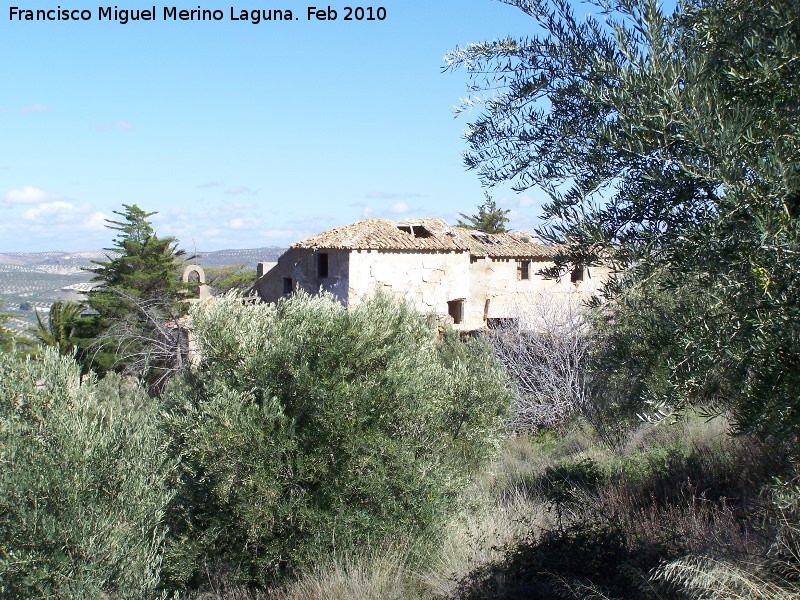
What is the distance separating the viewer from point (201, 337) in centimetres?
666

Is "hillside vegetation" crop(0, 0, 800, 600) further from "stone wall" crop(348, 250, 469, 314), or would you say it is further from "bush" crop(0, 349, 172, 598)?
"stone wall" crop(348, 250, 469, 314)

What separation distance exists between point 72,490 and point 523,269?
69.1ft

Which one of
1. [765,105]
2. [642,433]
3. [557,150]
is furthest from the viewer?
[642,433]

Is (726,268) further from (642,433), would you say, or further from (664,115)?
(642,433)

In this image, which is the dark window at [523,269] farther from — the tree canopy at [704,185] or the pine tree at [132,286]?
the tree canopy at [704,185]

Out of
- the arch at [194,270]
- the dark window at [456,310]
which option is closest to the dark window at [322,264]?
the dark window at [456,310]

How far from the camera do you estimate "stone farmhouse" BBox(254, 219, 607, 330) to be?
2098cm

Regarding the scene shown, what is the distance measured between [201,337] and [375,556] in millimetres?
2590

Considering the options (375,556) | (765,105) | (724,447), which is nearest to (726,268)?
(765,105)

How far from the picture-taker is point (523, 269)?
24906 mm

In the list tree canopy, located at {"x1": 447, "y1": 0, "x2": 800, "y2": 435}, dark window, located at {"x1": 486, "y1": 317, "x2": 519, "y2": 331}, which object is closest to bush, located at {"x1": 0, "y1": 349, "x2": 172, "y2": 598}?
tree canopy, located at {"x1": 447, "y1": 0, "x2": 800, "y2": 435}

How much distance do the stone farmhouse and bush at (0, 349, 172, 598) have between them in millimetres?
14431

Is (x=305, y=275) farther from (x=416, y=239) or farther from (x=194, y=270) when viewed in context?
(x=194, y=270)

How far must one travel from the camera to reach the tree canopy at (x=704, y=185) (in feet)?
9.66
